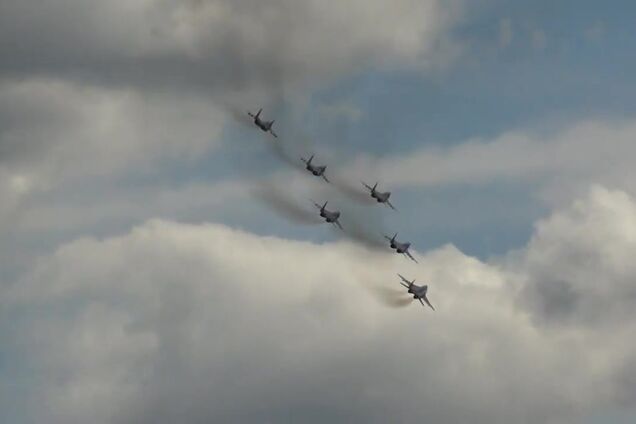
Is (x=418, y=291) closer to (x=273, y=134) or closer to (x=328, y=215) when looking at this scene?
(x=328, y=215)

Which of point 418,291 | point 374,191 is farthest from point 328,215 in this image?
point 418,291

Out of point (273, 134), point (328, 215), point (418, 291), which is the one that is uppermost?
point (273, 134)

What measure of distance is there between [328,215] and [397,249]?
1539 cm

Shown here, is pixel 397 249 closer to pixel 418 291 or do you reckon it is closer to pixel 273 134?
pixel 418 291

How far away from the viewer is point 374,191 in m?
200

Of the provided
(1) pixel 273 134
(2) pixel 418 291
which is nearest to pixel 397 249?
(2) pixel 418 291

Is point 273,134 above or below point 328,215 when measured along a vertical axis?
above

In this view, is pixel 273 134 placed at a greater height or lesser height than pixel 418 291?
greater

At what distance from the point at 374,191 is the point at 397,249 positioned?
13.3 m

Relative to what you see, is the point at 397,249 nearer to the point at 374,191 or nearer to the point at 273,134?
the point at 374,191

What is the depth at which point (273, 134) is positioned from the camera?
199 m

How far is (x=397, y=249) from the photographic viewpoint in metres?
195

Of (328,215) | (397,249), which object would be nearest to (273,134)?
(328,215)

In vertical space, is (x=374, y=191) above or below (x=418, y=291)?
above
